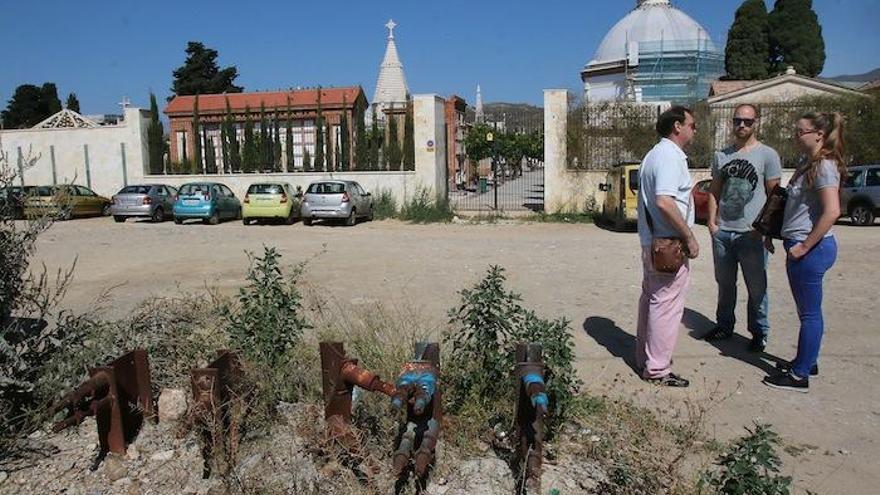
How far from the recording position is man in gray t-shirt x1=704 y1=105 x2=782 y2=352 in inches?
233

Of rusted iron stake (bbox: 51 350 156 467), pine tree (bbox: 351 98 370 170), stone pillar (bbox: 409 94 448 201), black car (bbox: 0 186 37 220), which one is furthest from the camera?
pine tree (bbox: 351 98 370 170)

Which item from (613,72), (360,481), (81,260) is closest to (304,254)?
(81,260)

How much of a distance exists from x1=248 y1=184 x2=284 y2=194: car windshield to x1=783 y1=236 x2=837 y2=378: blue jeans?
62.6 ft

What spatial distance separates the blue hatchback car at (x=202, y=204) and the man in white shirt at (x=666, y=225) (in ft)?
64.1

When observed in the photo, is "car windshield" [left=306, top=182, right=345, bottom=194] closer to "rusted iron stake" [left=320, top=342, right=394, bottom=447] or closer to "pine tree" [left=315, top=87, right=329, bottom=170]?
"pine tree" [left=315, top=87, right=329, bottom=170]

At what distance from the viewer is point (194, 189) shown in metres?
23.0

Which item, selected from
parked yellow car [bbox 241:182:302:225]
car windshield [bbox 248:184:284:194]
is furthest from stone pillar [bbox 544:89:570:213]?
car windshield [bbox 248:184:284:194]

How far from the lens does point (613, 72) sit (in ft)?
188

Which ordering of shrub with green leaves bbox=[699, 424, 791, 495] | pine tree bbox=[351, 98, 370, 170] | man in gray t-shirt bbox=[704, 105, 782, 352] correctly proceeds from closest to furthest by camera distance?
shrub with green leaves bbox=[699, 424, 791, 495]
man in gray t-shirt bbox=[704, 105, 782, 352]
pine tree bbox=[351, 98, 370, 170]

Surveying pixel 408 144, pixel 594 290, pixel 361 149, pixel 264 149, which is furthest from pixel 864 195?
pixel 264 149

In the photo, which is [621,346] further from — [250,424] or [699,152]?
[699,152]

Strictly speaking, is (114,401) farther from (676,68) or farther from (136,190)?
(676,68)

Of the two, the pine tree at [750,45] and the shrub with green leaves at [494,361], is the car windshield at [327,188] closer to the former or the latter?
the shrub with green leaves at [494,361]

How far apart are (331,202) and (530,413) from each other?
18399 millimetres
